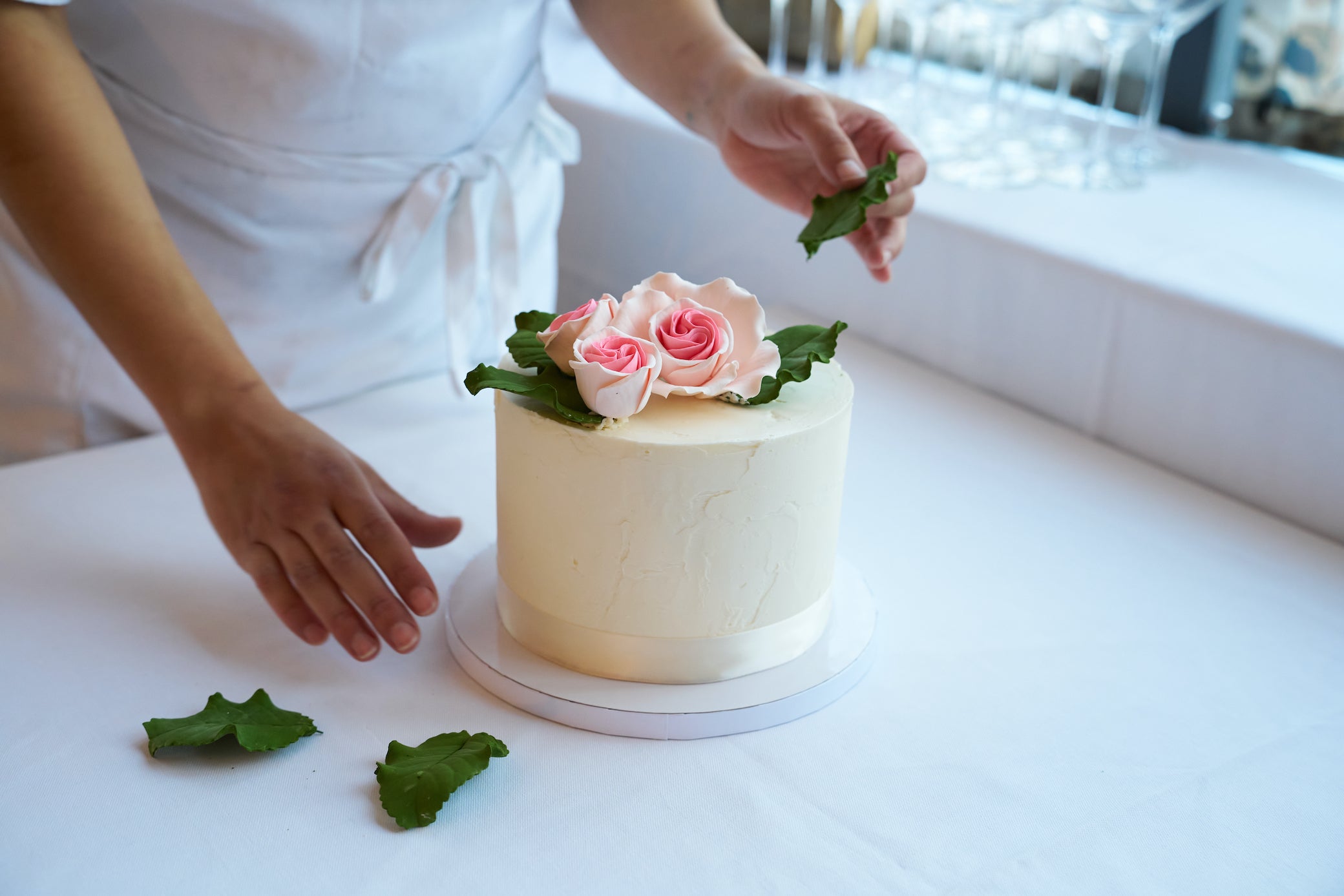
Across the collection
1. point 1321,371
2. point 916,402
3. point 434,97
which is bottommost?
point 916,402

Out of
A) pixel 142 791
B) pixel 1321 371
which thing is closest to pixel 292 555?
pixel 142 791

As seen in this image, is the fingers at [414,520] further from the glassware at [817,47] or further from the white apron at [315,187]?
the glassware at [817,47]

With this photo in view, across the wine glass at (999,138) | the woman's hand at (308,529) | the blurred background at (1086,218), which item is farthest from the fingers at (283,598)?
the wine glass at (999,138)

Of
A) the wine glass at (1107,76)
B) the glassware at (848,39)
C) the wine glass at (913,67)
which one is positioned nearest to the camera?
the wine glass at (1107,76)

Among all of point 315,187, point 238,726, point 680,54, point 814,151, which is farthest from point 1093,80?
point 238,726

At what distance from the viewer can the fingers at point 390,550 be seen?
717 mm

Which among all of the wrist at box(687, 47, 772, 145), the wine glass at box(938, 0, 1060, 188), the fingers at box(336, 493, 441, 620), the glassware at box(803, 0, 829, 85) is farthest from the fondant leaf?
the glassware at box(803, 0, 829, 85)

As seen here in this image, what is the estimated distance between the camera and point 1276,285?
107 cm

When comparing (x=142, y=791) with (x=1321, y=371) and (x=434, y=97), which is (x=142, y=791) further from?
(x=1321, y=371)

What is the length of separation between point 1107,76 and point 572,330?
38.2 inches

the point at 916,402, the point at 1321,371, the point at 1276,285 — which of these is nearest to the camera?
the point at 1321,371

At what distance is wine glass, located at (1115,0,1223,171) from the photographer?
1.27m

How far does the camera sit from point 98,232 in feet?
2.58

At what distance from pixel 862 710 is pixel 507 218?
64 cm
